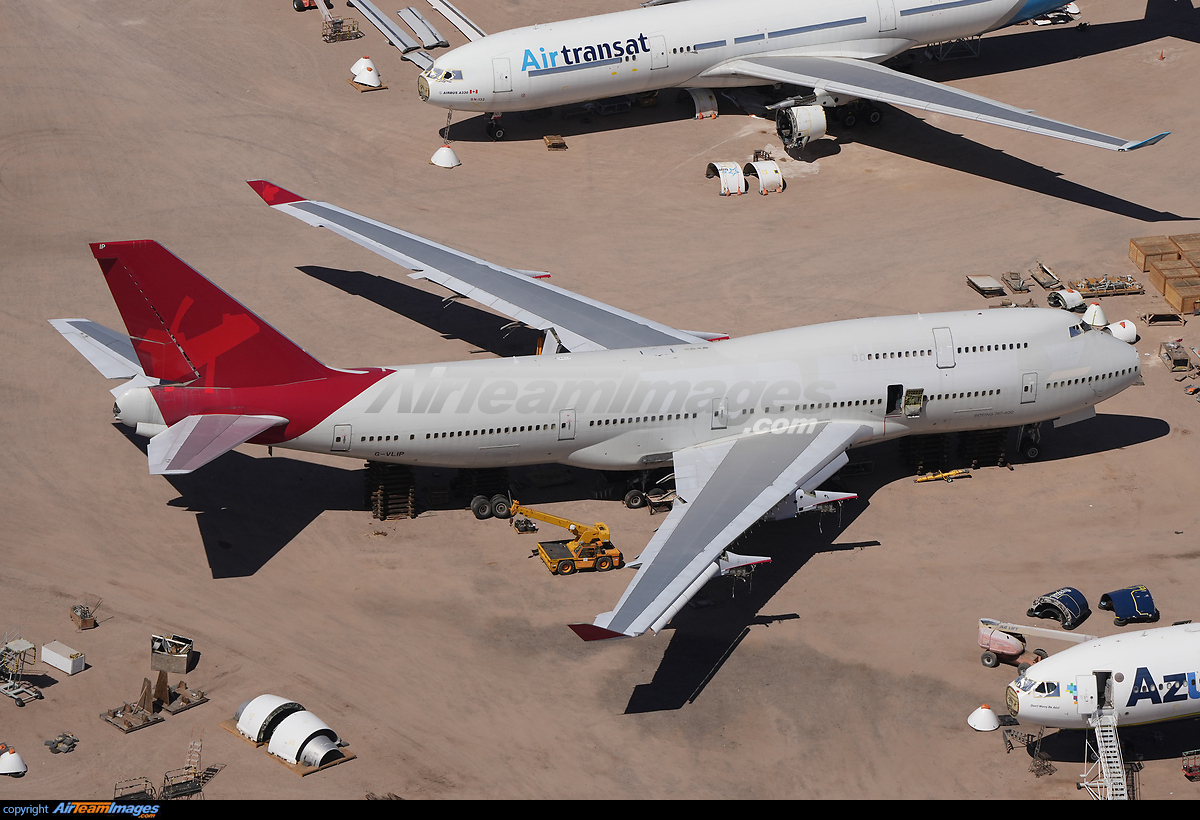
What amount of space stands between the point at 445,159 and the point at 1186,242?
36586 mm

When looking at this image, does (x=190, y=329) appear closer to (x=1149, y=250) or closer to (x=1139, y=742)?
(x=1139, y=742)

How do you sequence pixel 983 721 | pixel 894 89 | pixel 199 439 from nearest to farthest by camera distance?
pixel 983 721, pixel 199 439, pixel 894 89

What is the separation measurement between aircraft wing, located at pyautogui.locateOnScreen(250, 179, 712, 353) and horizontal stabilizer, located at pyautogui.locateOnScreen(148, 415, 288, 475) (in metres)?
12.0

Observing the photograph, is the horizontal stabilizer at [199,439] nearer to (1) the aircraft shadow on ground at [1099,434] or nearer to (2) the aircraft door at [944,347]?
(2) the aircraft door at [944,347]

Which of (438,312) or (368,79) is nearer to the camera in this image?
(438,312)

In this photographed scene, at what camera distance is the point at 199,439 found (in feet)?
152

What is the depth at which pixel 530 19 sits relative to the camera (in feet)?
296

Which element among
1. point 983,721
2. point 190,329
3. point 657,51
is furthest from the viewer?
point 657,51

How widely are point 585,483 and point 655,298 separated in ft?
44.9

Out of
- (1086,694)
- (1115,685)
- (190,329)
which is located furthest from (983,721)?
(190,329)

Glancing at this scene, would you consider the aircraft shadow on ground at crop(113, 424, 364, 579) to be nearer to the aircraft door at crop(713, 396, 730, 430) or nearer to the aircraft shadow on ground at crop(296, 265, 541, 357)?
the aircraft shadow on ground at crop(296, 265, 541, 357)

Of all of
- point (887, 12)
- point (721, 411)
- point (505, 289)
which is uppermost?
point (887, 12)

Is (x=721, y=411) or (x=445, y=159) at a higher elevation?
(x=721, y=411)

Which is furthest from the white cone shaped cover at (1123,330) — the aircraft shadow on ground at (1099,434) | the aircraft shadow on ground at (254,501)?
the aircraft shadow on ground at (254,501)
